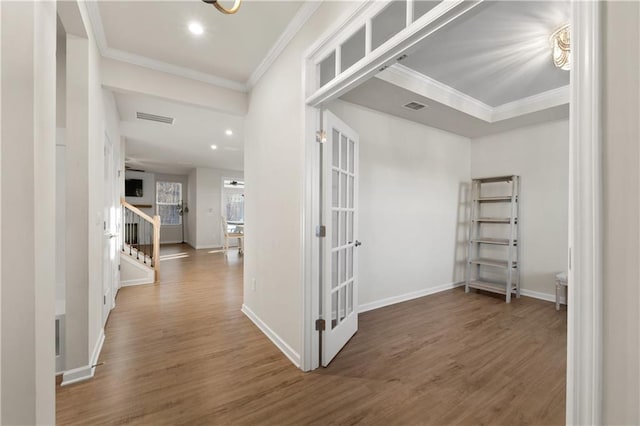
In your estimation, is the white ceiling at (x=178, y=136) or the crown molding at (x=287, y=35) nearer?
the crown molding at (x=287, y=35)

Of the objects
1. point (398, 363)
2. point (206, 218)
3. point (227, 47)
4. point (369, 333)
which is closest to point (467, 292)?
point (369, 333)

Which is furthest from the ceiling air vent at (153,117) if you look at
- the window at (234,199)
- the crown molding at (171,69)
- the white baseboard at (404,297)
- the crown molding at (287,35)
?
the window at (234,199)

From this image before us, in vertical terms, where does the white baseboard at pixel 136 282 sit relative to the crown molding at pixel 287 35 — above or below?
below

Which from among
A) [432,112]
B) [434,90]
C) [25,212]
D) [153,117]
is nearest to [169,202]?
[153,117]

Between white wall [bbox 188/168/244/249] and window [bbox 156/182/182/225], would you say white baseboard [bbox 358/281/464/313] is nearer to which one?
white wall [bbox 188/168/244/249]

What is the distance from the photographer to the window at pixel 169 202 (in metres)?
10.0

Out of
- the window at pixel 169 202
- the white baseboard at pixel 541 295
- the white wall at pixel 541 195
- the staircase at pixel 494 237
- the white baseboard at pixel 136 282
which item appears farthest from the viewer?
the window at pixel 169 202

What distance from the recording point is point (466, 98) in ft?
11.3

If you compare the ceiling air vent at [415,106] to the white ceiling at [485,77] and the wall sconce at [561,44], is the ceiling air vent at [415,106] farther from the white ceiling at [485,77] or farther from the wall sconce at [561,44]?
the wall sconce at [561,44]

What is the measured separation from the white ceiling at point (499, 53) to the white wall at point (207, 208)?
25.8 ft

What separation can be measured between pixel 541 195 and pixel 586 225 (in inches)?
159

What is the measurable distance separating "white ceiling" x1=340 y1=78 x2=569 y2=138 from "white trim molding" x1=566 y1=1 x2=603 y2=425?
2.05m

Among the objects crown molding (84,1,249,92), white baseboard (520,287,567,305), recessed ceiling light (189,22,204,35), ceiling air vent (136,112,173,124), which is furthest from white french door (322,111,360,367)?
ceiling air vent (136,112,173,124)

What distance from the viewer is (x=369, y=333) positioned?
2.72 m
